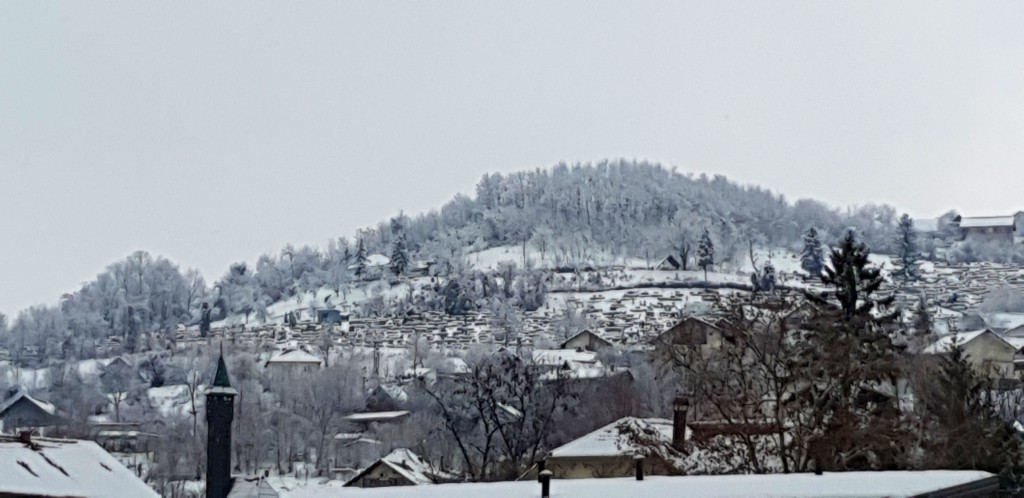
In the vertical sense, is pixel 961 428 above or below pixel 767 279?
below

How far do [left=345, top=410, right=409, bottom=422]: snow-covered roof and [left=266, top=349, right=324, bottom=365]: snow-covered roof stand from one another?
2731cm

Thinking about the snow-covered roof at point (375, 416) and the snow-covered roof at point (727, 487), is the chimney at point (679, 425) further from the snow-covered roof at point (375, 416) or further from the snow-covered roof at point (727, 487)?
the snow-covered roof at point (375, 416)

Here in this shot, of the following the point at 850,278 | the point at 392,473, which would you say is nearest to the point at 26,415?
the point at 392,473

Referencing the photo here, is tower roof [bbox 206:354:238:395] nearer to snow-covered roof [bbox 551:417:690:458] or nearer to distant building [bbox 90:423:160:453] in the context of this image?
distant building [bbox 90:423:160:453]

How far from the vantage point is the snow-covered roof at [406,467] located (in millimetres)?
60562

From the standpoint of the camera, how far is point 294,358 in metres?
134

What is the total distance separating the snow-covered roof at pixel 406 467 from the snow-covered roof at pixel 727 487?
119 feet

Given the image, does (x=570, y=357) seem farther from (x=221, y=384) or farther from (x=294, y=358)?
(x=221, y=384)

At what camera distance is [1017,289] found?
585 feet

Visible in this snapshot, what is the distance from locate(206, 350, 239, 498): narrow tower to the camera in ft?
214

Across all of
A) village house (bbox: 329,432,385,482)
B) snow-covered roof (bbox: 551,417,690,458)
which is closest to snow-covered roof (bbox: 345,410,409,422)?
village house (bbox: 329,432,385,482)

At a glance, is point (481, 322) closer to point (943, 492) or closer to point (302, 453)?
point (302, 453)

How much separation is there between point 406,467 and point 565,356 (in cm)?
5601

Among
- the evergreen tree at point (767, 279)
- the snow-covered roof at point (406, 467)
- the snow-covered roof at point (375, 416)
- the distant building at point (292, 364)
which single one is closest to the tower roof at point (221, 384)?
the snow-covered roof at point (406, 467)
